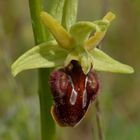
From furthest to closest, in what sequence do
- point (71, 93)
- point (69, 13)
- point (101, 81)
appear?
1. point (101, 81)
2. point (69, 13)
3. point (71, 93)

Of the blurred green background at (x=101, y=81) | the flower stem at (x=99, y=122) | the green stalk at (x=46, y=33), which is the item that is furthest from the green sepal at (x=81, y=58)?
the blurred green background at (x=101, y=81)

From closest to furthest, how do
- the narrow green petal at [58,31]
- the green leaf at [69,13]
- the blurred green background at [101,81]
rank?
the narrow green petal at [58,31] < the green leaf at [69,13] < the blurred green background at [101,81]

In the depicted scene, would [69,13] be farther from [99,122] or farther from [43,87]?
[99,122]

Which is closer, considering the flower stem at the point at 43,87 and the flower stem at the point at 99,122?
the flower stem at the point at 43,87

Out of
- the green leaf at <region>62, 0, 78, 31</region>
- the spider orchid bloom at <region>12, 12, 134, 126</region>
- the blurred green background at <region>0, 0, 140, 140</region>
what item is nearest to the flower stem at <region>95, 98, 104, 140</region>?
the blurred green background at <region>0, 0, 140, 140</region>

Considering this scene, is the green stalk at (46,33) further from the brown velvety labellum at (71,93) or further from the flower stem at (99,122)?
the flower stem at (99,122)

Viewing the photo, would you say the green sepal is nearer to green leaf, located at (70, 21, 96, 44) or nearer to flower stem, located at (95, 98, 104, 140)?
green leaf, located at (70, 21, 96, 44)

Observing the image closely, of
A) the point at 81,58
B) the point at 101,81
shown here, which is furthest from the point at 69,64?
the point at 101,81

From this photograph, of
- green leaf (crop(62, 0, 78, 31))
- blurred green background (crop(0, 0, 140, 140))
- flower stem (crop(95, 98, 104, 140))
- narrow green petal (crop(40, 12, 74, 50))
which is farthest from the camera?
blurred green background (crop(0, 0, 140, 140))
